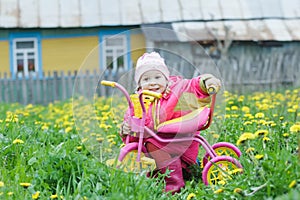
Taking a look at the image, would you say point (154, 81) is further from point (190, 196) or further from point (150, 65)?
point (190, 196)

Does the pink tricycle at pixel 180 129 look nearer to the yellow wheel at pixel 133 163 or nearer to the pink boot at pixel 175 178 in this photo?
the yellow wheel at pixel 133 163

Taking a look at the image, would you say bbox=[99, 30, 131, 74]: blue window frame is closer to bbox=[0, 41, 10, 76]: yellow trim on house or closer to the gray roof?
the gray roof

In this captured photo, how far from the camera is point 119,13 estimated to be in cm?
1730

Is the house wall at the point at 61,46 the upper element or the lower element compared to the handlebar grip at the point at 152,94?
upper

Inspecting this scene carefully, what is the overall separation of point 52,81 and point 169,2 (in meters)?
4.13

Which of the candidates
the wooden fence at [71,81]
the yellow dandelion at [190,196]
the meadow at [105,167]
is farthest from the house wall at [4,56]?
the yellow dandelion at [190,196]

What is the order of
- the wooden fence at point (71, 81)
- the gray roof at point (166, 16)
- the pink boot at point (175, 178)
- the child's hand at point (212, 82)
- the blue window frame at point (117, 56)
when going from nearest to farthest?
1. the child's hand at point (212, 82)
2. the pink boot at point (175, 178)
3. the blue window frame at point (117, 56)
4. the wooden fence at point (71, 81)
5. the gray roof at point (166, 16)

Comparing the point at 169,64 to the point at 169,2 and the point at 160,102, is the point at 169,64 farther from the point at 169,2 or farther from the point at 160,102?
the point at 169,2

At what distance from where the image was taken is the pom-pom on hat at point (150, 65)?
456 centimetres

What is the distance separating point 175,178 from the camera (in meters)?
4.50

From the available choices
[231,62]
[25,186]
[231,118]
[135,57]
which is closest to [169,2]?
[231,62]

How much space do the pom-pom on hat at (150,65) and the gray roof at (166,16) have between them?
39.2 ft

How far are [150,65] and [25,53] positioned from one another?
13.7 m

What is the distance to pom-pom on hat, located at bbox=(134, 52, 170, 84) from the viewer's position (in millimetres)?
4562
